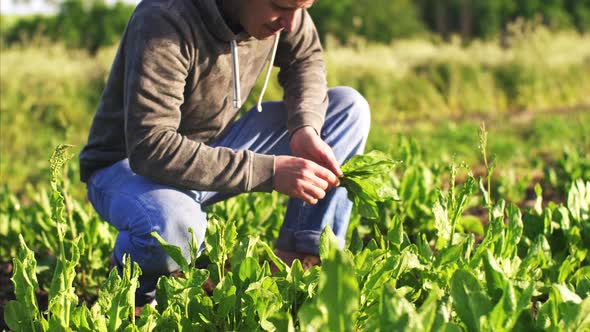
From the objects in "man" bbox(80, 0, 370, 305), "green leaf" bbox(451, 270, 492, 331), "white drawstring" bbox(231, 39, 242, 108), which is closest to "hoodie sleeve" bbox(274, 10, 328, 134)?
"man" bbox(80, 0, 370, 305)

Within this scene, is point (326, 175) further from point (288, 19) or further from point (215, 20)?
point (215, 20)

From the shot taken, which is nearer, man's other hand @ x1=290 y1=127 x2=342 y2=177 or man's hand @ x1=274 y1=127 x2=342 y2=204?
man's hand @ x1=274 y1=127 x2=342 y2=204

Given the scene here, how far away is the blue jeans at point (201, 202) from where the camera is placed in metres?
2.52

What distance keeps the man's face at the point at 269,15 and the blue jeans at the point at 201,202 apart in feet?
1.71

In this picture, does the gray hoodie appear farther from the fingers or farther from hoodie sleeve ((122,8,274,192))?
the fingers

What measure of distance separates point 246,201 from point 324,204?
0.74 meters

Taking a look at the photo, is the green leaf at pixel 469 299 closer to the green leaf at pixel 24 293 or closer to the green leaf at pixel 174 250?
the green leaf at pixel 174 250

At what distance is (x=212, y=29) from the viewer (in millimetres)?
2627

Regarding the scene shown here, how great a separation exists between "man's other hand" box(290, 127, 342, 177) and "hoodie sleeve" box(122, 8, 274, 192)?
212mm

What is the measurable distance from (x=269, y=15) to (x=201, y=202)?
0.81 metres

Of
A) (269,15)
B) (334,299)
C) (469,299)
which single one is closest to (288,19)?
(269,15)

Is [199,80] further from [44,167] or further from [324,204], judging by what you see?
[44,167]

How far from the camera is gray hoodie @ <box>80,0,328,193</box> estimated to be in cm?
245

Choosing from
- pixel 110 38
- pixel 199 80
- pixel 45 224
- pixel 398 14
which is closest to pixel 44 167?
pixel 45 224
